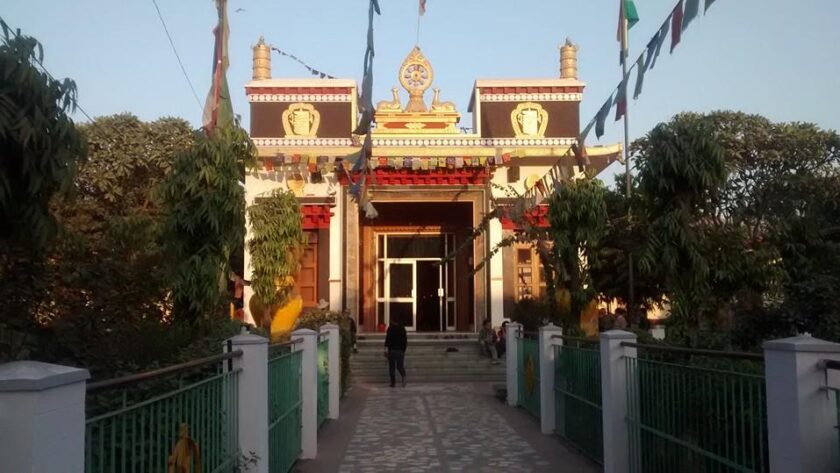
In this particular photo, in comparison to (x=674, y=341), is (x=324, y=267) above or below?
above

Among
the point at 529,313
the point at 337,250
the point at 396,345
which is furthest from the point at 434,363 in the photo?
the point at 337,250

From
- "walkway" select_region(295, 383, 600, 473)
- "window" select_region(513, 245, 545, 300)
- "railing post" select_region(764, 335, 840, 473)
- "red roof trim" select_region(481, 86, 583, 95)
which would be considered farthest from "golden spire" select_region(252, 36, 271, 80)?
"railing post" select_region(764, 335, 840, 473)

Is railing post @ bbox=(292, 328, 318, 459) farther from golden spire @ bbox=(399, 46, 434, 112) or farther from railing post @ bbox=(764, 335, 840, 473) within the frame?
golden spire @ bbox=(399, 46, 434, 112)

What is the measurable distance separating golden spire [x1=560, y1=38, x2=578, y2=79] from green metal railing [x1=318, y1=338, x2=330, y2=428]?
1429cm

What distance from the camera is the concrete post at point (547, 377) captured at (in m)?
12.0

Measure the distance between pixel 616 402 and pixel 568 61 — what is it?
60.4 ft

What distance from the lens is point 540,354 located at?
1245 centimetres

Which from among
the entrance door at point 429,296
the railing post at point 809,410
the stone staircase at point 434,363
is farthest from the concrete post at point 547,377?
the entrance door at point 429,296

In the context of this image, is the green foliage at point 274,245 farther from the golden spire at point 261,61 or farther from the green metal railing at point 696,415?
the green metal railing at point 696,415

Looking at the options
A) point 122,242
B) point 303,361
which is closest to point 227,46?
point 122,242

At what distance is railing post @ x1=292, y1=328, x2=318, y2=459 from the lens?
10211mm

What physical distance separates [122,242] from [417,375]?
1018cm

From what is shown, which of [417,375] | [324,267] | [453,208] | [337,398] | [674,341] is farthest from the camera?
[453,208]

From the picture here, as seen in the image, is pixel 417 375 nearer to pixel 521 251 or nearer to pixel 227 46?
pixel 521 251
